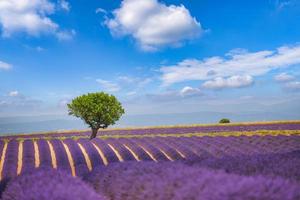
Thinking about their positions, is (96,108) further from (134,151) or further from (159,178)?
(159,178)

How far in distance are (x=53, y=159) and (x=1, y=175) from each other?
4579 millimetres

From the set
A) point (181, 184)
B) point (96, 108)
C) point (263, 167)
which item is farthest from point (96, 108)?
point (181, 184)

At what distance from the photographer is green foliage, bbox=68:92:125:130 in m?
31.1

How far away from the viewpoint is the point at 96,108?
31062 mm

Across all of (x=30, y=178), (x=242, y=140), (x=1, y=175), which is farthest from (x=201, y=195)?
(x=242, y=140)

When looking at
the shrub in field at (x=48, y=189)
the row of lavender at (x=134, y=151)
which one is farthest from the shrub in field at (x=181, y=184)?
the row of lavender at (x=134, y=151)

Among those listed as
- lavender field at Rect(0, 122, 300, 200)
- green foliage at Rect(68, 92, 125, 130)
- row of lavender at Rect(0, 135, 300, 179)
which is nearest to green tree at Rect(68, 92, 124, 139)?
green foliage at Rect(68, 92, 125, 130)

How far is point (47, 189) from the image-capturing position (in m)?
6.25

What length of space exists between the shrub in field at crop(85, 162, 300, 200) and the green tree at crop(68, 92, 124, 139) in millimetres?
21820

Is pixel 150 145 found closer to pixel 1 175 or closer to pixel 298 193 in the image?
pixel 1 175

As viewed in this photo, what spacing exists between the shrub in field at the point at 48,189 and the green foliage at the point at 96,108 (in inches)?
894

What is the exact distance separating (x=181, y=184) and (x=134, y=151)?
14627 millimetres

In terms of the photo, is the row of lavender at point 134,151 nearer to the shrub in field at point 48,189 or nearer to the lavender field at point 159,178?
the lavender field at point 159,178

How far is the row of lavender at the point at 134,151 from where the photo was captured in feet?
57.1
